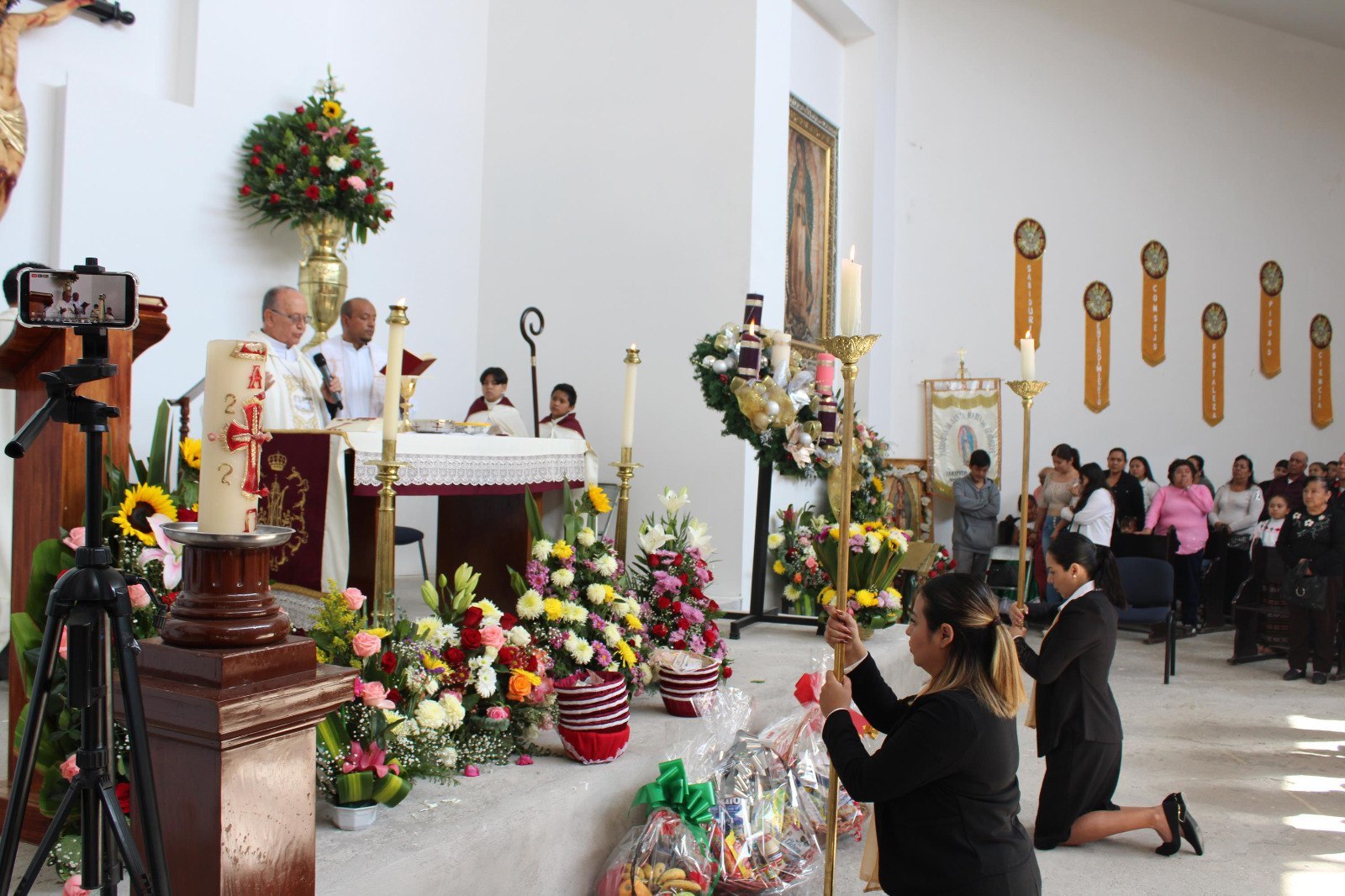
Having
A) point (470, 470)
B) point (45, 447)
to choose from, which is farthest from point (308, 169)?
point (45, 447)

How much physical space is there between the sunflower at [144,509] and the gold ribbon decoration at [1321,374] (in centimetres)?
1509

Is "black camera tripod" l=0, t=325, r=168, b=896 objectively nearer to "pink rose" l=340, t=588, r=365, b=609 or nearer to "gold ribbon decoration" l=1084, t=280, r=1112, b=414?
"pink rose" l=340, t=588, r=365, b=609

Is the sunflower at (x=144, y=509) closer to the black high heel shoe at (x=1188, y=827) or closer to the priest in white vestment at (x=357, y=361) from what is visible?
the priest in white vestment at (x=357, y=361)

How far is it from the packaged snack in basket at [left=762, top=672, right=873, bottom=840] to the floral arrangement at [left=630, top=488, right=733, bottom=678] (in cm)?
63

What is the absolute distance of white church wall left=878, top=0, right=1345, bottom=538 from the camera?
11.4 m

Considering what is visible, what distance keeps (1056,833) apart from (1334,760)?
8.15 ft

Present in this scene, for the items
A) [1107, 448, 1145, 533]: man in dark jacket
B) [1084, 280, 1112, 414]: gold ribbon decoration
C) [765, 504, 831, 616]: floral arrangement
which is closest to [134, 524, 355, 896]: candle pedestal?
[765, 504, 831, 616]: floral arrangement

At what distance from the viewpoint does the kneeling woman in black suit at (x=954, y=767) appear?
2414 millimetres

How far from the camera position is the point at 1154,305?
12867 mm

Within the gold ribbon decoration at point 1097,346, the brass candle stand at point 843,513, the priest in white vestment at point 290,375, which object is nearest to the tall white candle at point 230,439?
the brass candle stand at point 843,513

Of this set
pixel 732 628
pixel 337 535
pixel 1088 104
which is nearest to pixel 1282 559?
pixel 732 628

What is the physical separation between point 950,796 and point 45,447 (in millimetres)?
2281

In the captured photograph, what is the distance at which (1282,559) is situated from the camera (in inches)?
Result: 323

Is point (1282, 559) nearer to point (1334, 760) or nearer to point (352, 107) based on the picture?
point (1334, 760)
